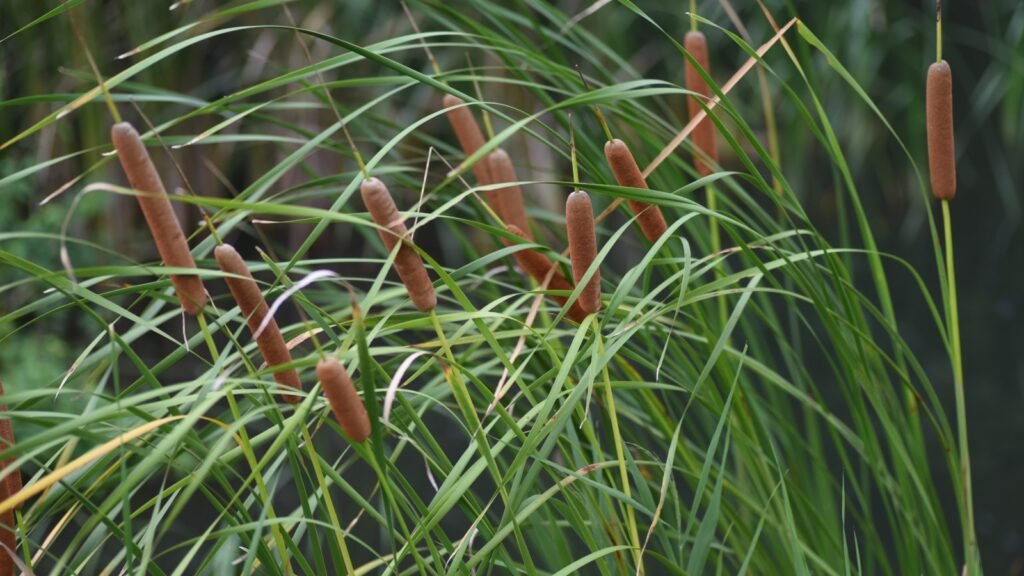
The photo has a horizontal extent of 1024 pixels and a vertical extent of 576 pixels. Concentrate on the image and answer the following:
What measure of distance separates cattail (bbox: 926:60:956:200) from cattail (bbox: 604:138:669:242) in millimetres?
192

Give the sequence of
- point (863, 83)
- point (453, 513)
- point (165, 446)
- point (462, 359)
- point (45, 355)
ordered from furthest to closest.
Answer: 1. point (863, 83)
2. point (453, 513)
3. point (45, 355)
4. point (462, 359)
5. point (165, 446)

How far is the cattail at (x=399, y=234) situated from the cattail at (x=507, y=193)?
0.17 metres

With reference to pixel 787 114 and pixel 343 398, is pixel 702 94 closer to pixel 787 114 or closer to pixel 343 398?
pixel 343 398

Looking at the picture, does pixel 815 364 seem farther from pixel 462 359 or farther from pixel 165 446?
pixel 165 446

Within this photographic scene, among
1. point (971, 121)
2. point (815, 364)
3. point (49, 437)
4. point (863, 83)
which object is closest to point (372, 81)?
point (49, 437)

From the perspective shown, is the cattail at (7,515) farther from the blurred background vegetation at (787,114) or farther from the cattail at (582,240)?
the blurred background vegetation at (787,114)

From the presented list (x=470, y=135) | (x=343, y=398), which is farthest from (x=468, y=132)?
(x=343, y=398)

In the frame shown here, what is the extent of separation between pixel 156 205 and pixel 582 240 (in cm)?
23

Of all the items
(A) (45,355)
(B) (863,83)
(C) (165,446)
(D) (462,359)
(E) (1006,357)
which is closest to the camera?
(C) (165,446)

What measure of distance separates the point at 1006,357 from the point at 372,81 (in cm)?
203

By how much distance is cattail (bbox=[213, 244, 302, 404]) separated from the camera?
0.58 meters

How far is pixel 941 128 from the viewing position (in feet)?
2.52

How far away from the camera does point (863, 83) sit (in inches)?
115

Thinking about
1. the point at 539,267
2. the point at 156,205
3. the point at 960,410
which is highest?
the point at 156,205
